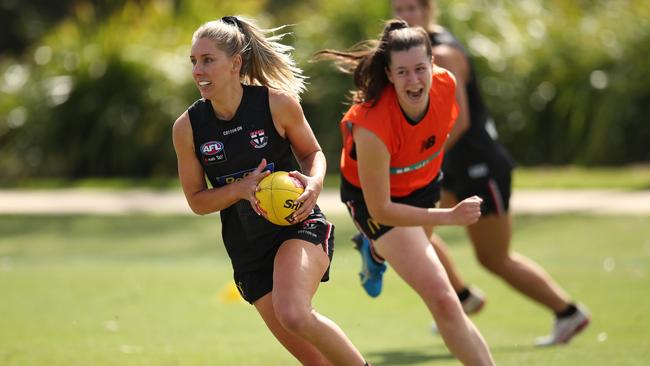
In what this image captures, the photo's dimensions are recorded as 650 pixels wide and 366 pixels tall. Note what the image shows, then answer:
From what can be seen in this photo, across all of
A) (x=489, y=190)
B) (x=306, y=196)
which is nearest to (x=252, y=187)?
(x=306, y=196)

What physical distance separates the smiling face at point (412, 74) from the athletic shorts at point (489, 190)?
2021mm

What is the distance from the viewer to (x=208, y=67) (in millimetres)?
5523

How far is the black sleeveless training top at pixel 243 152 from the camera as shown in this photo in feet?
18.3

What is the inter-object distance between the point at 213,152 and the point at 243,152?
0.15m

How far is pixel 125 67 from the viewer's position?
19.7m

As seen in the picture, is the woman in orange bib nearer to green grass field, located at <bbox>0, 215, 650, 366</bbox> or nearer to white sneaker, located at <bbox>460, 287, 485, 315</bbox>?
green grass field, located at <bbox>0, 215, 650, 366</bbox>

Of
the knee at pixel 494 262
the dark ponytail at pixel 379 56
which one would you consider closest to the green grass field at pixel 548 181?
the knee at pixel 494 262

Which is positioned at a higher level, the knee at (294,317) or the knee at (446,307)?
the knee at (294,317)

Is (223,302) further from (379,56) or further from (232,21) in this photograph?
(232,21)

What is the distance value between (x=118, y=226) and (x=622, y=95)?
26.5 feet

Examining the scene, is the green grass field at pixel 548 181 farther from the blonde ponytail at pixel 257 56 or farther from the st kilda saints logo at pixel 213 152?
the st kilda saints logo at pixel 213 152

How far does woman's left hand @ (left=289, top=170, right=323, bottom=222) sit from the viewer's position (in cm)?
531

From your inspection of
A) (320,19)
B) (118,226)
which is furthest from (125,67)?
(118,226)

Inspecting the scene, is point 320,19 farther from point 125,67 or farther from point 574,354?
point 574,354
